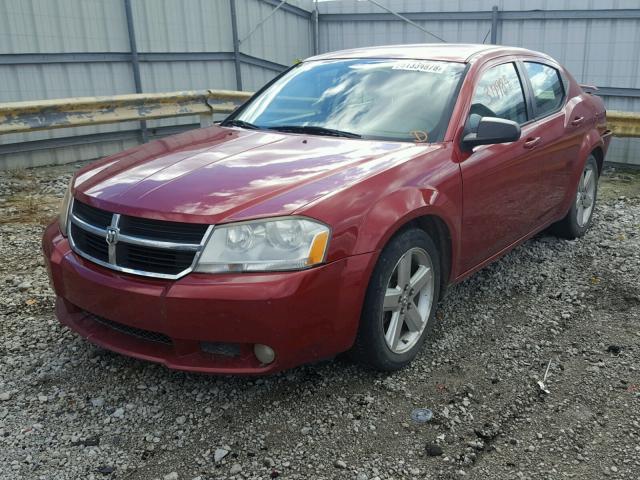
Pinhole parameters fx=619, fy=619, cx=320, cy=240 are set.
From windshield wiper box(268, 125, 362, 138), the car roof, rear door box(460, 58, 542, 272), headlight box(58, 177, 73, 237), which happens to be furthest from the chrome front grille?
the car roof

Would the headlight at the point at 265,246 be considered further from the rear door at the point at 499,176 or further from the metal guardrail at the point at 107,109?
the metal guardrail at the point at 107,109

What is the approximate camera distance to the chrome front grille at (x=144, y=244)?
2.67 meters

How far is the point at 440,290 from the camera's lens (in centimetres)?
358

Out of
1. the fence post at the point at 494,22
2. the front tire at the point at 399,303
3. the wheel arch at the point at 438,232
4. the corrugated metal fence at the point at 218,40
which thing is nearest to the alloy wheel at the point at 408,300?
the front tire at the point at 399,303

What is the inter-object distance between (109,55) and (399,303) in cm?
781

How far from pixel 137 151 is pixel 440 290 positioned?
198cm

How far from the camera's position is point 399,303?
10.5 ft

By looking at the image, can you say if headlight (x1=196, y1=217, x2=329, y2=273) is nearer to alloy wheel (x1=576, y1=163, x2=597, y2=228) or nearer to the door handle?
the door handle

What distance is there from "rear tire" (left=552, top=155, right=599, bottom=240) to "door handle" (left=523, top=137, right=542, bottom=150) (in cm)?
110

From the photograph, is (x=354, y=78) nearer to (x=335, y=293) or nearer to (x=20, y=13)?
(x=335, y=293)

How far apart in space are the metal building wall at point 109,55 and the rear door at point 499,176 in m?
6.42

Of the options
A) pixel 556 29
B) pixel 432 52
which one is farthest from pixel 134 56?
pixel 556 29

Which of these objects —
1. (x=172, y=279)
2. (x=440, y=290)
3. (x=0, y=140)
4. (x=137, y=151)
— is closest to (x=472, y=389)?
(x=440, y=290)

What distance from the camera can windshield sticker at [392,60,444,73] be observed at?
392 centimetres
